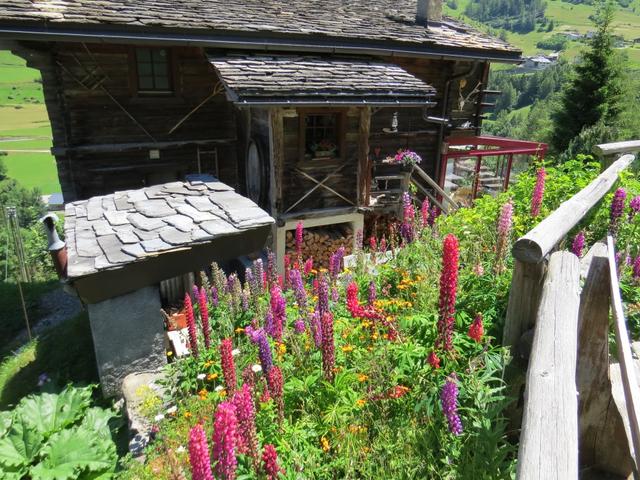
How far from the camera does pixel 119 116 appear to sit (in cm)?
980

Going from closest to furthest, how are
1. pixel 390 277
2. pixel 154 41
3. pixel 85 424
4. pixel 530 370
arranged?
pixel 530 370 → pixel 85 424 → pixel 390 277 → pixel 154 41

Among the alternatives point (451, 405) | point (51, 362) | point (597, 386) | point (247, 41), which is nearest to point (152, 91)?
point (247, 41)

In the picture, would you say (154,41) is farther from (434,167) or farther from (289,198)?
(434,167)

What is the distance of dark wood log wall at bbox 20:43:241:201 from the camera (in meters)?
9.23

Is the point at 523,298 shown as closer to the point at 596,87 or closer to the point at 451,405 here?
the point at 451,405

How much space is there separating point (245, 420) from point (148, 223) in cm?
295

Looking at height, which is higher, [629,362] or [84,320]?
Answer: [629,362]

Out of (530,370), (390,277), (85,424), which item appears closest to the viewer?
(530,370)

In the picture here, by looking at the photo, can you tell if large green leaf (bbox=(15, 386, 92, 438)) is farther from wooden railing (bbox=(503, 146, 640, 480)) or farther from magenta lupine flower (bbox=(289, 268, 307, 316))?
wooden railing (bbox=(503, 146, 640, 480))

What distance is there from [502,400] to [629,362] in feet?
2.99

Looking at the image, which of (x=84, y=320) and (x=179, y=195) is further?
(x=84, y=320)

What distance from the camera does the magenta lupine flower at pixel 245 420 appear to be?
223 cm

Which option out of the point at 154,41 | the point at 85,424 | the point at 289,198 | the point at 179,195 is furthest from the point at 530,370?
the point at 154,41

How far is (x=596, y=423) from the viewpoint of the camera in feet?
8.46
